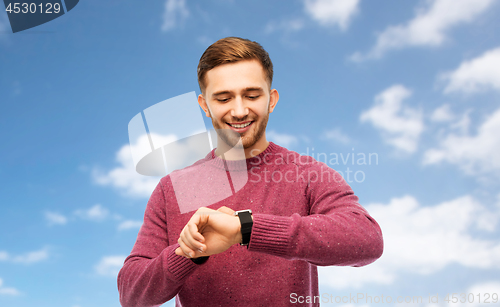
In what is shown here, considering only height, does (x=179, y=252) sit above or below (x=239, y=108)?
below

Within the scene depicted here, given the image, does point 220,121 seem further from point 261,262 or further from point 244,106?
point 261,262

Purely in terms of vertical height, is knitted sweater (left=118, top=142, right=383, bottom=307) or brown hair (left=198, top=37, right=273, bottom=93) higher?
brown hair (left=198, top=37, right=273, bottom=93)

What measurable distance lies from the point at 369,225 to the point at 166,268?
3.13 ft

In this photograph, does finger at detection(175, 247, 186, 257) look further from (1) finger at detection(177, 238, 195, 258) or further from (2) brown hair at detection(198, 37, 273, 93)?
(2) brown hair at detection(198, 37, 273, 93)

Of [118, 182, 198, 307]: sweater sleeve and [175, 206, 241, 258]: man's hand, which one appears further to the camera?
[118, 182, 198, 307]: sweater sleeve

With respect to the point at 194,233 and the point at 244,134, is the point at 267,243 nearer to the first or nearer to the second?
the point at 194,233

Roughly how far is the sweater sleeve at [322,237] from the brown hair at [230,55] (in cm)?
98

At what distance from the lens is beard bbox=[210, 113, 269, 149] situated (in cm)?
217

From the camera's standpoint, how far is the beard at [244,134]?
7.11ft

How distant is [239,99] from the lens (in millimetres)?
2059

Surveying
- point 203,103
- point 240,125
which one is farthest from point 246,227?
point 203,103

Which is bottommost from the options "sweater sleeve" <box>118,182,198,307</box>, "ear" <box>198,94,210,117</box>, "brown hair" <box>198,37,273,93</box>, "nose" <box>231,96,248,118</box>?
"sweater sleeve" <box>118,182,198,307</box>

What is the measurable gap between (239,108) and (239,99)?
5 centimetres

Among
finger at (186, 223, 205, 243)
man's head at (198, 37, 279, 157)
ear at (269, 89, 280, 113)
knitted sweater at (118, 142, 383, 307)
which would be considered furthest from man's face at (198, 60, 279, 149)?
finger at (186, 223, 205, 243)
